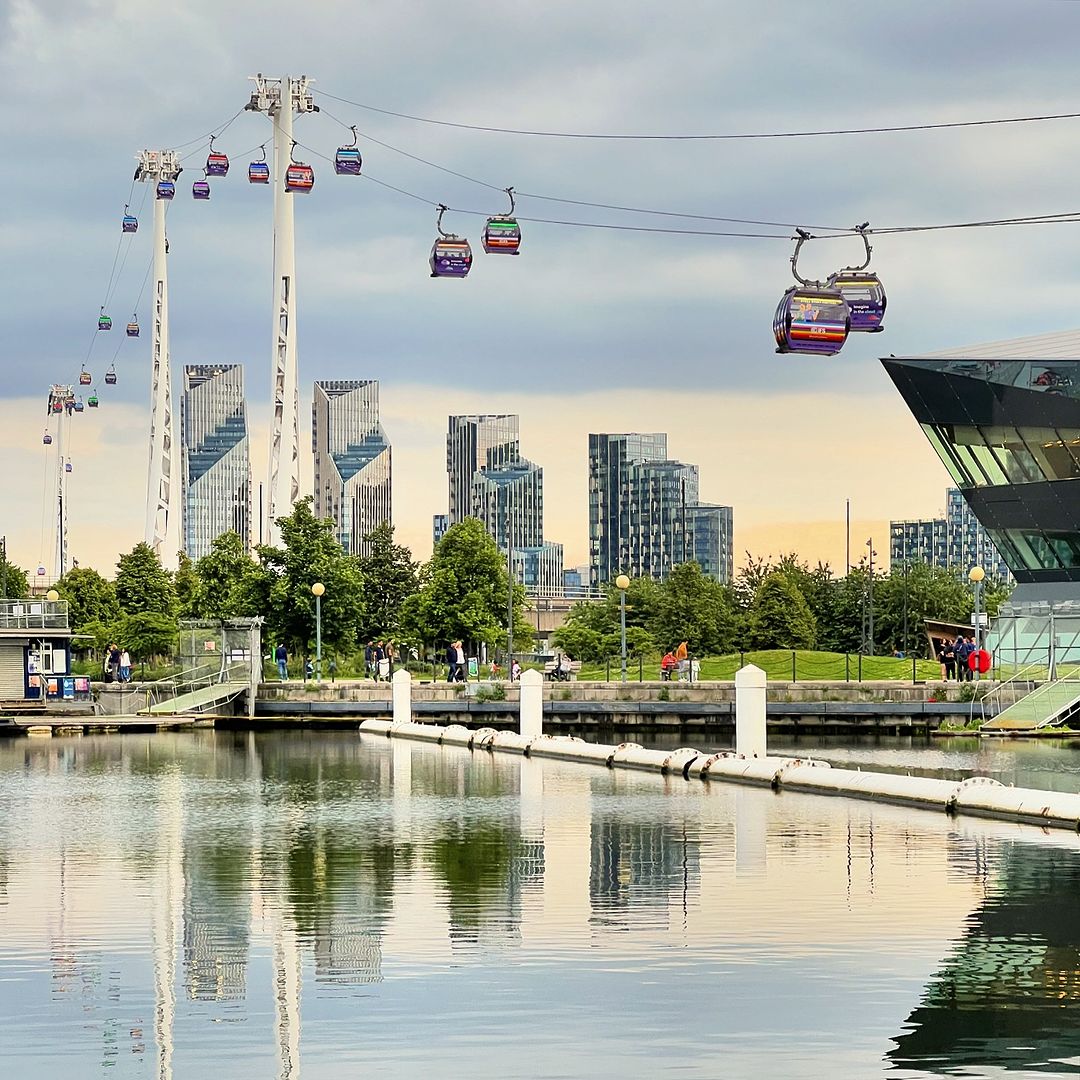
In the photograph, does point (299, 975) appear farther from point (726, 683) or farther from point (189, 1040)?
point (726, 683)

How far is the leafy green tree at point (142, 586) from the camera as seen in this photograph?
3693 inches

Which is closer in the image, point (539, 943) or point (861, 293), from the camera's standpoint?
point (539, 943)

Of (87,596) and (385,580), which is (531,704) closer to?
(385,580)

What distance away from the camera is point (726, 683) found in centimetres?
5838

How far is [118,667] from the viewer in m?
70.2

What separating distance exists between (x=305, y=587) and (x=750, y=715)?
110 feet

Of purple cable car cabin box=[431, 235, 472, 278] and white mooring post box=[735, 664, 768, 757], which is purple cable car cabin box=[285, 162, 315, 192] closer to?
purple cable car cabin box=[431, 235, 472, 278]

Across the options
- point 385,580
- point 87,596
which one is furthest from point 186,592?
point 385,580

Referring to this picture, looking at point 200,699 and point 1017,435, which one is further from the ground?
point 1017,435

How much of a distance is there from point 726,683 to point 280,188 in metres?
33.3

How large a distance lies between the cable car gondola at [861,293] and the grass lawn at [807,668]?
3401 cm

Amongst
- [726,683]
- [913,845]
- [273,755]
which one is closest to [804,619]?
[726,683]

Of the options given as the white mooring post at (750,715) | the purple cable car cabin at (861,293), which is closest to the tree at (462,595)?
the white mooring post at (750,715)

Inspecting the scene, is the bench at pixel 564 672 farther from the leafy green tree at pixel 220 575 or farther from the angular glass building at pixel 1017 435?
the angular glass building at pixel 1017 435
